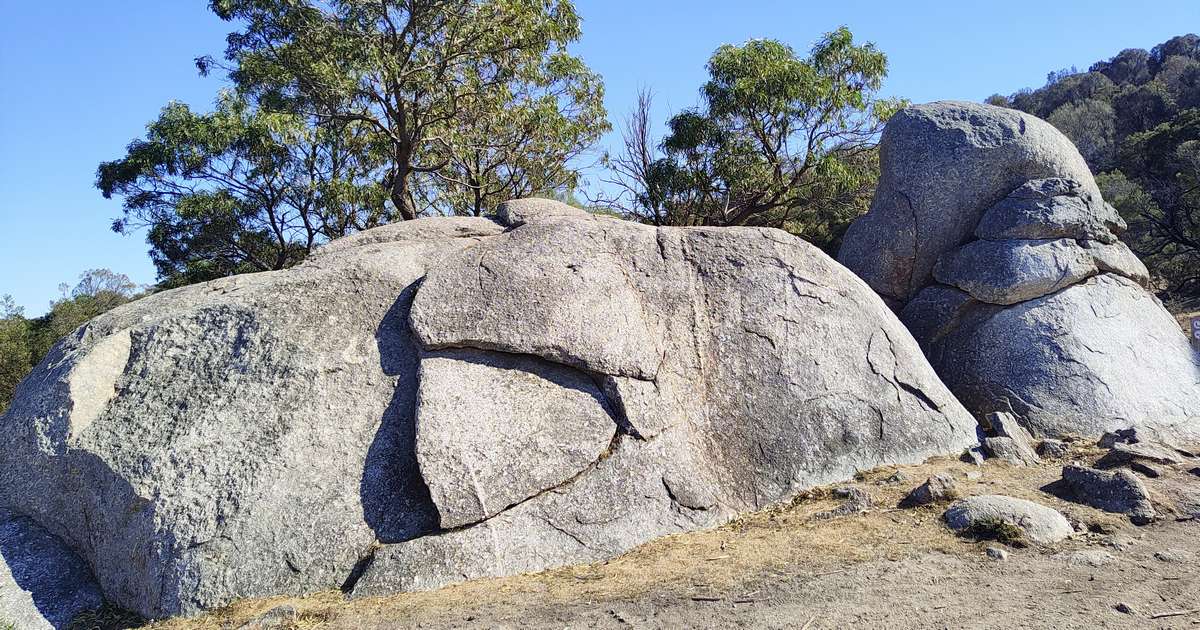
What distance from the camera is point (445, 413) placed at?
5.43 meters

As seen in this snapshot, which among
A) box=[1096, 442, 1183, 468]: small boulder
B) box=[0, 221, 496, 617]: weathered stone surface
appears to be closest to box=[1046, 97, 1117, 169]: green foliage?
box=[1096, 442, 1183, 468]: small boulder

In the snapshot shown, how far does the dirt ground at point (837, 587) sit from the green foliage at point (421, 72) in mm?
9905

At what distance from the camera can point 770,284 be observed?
270 inches

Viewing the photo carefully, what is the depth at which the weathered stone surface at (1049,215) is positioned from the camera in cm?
831

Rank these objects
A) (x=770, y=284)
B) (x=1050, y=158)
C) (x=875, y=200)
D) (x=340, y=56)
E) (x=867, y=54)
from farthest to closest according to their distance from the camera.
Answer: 1. (x=867, y=54)
2. (x=340, y=56)
3. (x=875, y=200)
4. (x=1050, y=158)
5. (x=770, y=284)

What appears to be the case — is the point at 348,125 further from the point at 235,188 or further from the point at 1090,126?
the point at 1090,126

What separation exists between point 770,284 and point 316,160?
10.6 metres

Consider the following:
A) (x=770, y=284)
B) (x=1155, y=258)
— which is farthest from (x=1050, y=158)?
(x=1155, y=258)

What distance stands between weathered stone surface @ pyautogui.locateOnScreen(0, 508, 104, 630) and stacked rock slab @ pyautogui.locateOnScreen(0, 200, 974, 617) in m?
0.10

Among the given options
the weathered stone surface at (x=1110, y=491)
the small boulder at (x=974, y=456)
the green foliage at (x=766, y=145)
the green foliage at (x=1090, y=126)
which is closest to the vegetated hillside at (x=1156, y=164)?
the green foliage at (x=1090, y=126)

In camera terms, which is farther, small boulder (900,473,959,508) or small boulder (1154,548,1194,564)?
small boulder (900,473,959,508)

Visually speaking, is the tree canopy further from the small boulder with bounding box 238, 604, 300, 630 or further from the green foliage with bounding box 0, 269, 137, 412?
the small boulder with bounding box 238, 604, 300, 630

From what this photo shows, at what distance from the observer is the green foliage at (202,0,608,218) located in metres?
13.1

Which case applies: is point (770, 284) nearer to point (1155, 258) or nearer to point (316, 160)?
point (316, 160)
